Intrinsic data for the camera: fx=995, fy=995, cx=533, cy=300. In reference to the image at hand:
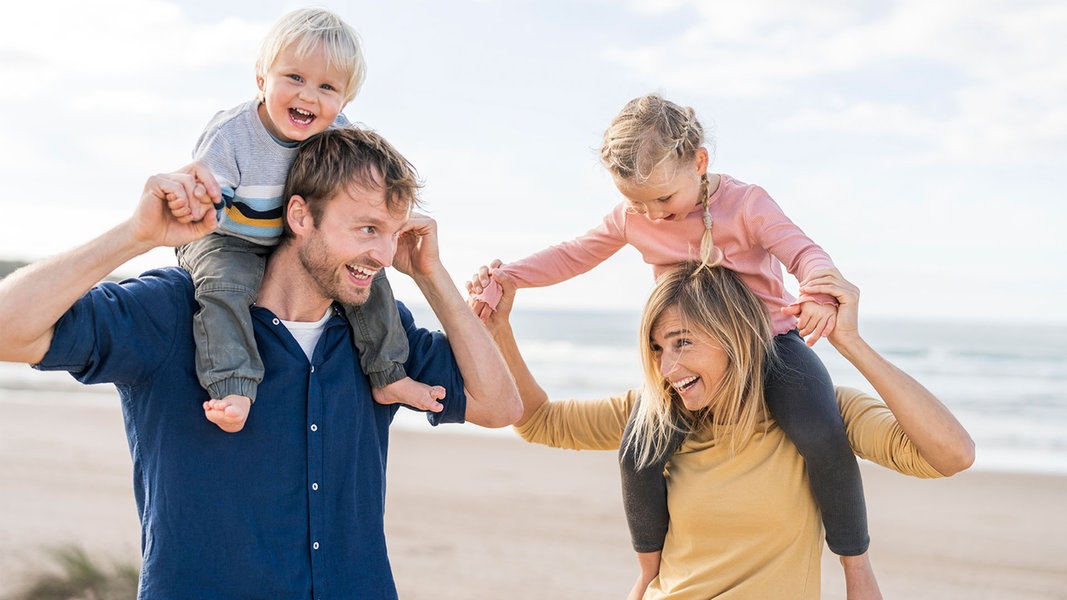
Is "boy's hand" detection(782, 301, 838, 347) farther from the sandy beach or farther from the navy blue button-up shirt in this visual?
the sandy beach

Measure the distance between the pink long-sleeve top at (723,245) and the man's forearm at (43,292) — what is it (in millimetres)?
1534

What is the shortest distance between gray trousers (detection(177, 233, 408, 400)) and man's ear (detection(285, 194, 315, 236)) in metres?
0.14

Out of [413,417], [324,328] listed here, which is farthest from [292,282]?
[413,417]

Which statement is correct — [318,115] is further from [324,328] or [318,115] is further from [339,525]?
[339,525]

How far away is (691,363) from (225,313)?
4.35 feet

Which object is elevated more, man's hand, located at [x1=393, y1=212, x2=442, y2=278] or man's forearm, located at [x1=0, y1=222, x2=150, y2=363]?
man's hand, located at [x1=393, y1=212, x2=442, y2=278]

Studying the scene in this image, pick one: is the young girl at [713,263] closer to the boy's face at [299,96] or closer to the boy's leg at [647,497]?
the boy's leg at [647,497]

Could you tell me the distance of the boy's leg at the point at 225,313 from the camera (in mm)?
2416

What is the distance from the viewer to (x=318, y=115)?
277cm

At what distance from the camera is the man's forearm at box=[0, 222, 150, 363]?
7.02 feet

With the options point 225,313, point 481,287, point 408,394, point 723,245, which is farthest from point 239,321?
point 723,245

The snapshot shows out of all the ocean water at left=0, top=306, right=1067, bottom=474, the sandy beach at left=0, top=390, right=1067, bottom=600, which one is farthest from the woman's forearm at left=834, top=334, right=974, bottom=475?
the ocean water at left=0, top=306, right=1067, bottom=474

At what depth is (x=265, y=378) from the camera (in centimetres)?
258

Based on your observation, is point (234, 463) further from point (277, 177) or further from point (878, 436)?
point (878, 436)
